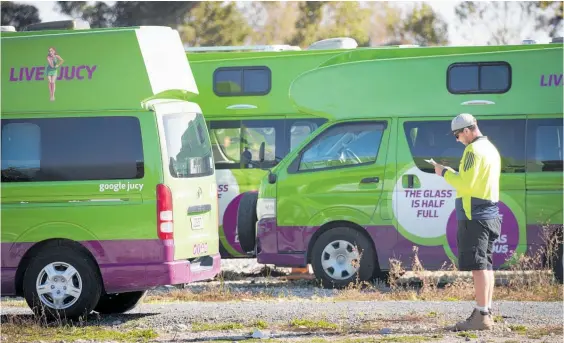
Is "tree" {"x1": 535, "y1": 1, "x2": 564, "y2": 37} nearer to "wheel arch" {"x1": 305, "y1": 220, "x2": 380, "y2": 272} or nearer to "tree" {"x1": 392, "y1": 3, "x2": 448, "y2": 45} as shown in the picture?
"tree" {"x1": 392, "y1": 3, "x2": 448, "y2": 45}

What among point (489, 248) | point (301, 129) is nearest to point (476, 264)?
point (489, 248)

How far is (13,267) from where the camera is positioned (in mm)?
12148

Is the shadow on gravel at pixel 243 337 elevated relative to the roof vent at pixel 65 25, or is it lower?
lower

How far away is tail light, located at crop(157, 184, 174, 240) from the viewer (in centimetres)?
1195

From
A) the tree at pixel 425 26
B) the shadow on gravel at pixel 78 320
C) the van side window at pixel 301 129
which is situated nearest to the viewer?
the shadow on gravel at pixel 78 320

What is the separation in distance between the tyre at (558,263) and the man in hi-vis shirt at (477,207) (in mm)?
4322

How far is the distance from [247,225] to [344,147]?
1.75 metres

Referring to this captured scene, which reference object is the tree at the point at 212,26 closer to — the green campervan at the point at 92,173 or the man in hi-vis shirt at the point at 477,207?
the green campervan at the point at 92,173

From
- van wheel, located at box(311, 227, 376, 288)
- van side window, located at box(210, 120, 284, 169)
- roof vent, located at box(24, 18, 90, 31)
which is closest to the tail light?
roof vent, located at box(24, 18, 90, 31)

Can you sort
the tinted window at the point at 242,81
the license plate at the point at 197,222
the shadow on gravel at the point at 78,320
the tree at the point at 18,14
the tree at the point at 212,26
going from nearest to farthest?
1. the shadow on gravel at the point at 78,320
2. the license plate at the point at 197,222
3. the tinted window at the point at 242,81
4. the tree at the point at 18,14
5. the tree at the point at 212,26

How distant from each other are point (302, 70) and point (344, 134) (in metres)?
2.25

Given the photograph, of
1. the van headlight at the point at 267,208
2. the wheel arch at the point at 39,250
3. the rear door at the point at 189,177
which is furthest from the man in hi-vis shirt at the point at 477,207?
the van headlight at the point at 267,208

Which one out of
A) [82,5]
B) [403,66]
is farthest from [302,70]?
[82,5]

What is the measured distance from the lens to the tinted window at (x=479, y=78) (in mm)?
15680
